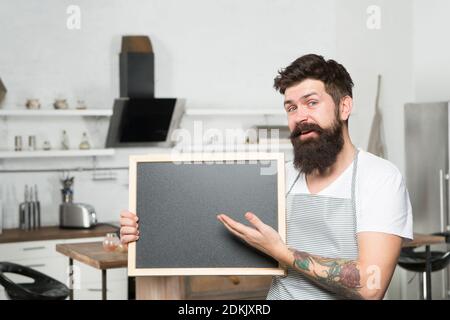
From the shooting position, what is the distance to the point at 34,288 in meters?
2.69

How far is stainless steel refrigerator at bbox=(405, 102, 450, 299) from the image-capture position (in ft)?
11.4

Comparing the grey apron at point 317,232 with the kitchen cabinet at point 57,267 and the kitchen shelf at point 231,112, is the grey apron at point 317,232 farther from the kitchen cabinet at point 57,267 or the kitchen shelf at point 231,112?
the kitchen shelf at point 231,112

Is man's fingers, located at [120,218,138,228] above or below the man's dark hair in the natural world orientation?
below

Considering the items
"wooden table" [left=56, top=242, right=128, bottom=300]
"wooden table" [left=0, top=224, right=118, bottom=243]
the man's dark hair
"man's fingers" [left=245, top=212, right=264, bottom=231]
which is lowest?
"wooden table" [left=0, top=224, right=118, bottom=243]

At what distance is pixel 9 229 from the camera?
3.58m

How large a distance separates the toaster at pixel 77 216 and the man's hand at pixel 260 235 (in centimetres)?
251

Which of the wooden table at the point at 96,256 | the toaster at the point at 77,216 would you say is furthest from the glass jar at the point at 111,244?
the toaster at the point at 77,216

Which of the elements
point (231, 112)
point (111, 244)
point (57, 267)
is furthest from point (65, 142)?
point (111, 244)

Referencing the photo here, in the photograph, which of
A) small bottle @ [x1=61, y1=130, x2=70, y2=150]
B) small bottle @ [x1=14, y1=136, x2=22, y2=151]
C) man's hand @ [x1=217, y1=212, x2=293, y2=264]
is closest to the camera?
man's hand @ [x1=217, y1=212, x2=293, y2=264]

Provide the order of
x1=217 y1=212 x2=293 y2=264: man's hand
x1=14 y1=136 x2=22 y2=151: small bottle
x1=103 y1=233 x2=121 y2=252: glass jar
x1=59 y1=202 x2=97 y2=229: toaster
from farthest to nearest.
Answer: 1. x1=14 y1=136 x2=22 y2=151: small bottle
2. x1=59 y1=202 x2=97 y2=229: toaster
3. x1=103 y1=233 x2=121 y2=252: glass jar
4. x1=217 y1=212 x2=293 y2=264: man's hand

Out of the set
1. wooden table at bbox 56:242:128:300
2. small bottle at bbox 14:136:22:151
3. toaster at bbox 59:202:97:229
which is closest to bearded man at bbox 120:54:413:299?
wooden table at bbox 56:242:128:300

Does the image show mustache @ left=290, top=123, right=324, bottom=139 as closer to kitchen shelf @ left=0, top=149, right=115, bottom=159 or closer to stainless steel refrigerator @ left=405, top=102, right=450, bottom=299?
stainless steel refrigerator @ left=405, top=102, right=450, bottom=299

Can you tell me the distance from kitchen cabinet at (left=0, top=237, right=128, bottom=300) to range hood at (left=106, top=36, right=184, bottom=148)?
719 mm
